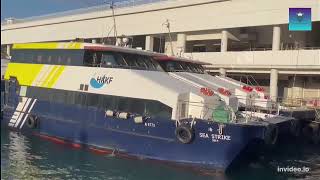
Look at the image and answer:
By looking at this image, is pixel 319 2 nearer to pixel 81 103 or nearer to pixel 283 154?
pixel 283 154

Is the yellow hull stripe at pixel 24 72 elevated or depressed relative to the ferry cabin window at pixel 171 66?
depressed

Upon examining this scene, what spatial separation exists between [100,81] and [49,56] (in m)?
3.68

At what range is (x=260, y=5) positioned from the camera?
88.2 ft

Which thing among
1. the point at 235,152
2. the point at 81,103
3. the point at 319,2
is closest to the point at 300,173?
the point at 235,152

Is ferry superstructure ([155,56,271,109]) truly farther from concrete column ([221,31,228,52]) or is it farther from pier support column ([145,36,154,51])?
pier support column ([145,36,154,51])

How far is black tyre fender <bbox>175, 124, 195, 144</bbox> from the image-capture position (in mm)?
15273

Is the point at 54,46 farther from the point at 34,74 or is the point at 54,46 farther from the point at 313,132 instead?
the point at 313,132

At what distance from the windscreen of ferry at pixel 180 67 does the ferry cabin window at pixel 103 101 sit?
334 centimetres

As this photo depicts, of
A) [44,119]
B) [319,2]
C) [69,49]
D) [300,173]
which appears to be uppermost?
[319,2]

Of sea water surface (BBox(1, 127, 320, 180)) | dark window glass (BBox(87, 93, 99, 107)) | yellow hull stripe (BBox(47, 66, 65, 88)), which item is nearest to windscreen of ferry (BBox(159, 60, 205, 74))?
dark window glass (BBox(87, 93, 99, 107))

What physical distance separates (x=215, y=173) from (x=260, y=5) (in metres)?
14.7

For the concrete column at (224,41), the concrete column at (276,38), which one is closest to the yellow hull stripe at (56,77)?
the concrete column at (224,41)

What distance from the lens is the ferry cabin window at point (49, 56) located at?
19128 mm

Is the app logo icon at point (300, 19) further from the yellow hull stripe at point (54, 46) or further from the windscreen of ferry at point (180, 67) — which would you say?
the yellow hull stripe at point (54, 46)
